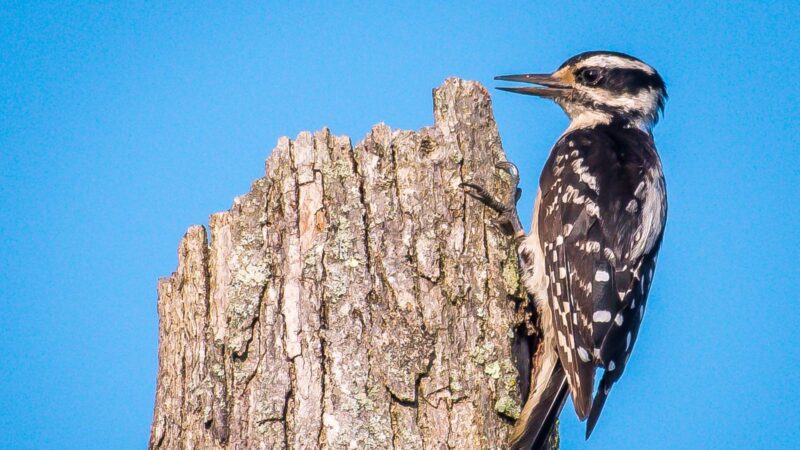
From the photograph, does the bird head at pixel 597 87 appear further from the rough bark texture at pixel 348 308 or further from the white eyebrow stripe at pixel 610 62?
the rough bark texture at pixel 348 308

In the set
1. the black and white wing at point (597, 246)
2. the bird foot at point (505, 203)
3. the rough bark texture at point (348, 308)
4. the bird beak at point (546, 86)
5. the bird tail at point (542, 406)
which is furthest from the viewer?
the bird beak at point (546, 86)

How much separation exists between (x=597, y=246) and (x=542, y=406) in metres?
1.14

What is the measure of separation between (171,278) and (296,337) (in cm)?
85

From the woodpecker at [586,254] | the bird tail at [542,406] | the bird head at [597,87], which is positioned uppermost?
the bird head at [597,87]

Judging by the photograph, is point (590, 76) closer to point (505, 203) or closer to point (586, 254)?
point (586, 254)

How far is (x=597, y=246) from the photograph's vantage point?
435cm

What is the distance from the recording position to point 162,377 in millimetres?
3627

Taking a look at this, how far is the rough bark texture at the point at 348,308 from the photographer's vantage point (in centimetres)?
316

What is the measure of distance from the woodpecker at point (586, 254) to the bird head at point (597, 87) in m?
0.09

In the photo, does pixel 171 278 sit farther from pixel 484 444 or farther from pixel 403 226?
pixel 484 444

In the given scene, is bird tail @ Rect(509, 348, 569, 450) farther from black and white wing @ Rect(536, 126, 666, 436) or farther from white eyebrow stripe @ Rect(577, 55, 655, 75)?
white eyebrow stripe @ Rect(577, 55, 655, 75)

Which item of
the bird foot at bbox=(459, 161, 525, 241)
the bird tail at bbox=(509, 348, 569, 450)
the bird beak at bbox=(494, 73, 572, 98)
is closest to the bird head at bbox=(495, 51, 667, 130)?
the bird beak at bbox=(494, 73, 572, 98)

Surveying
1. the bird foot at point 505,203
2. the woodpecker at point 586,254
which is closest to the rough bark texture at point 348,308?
the bird foot at point 505,203

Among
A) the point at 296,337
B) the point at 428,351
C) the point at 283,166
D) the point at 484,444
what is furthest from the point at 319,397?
the point at 283,166
